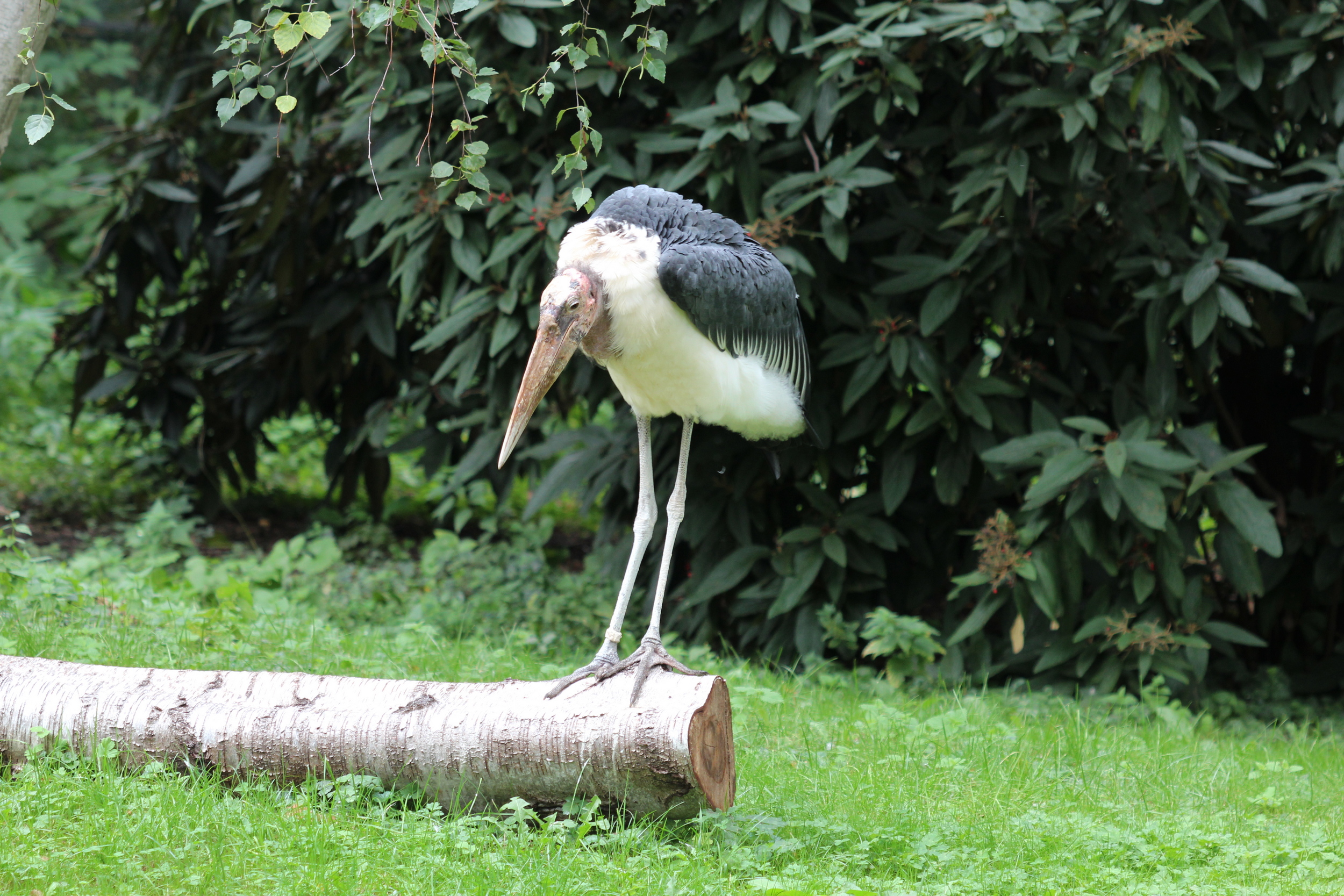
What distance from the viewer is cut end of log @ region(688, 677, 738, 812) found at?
278 centimetres

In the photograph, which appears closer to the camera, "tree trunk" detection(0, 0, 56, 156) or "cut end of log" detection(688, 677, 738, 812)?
"cut end of log" detection(688, 677, 738, 812)

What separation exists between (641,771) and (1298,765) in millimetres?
2497

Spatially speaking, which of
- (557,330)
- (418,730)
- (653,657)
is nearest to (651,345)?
(557,330)

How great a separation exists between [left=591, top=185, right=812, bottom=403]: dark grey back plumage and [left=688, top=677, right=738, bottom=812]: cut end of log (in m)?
0.95

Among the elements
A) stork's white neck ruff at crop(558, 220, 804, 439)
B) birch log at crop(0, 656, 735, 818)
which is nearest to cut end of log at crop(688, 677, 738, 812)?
birch log at crop(0, 656, 735, 818)

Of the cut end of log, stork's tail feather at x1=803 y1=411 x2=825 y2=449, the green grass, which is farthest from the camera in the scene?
stork's tail feather at x1=803 y1=411 x2=825 y2=449

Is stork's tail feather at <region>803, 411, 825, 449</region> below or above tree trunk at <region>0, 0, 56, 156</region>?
below

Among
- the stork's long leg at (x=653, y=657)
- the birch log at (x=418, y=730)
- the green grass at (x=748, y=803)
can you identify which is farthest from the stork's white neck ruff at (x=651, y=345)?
the green grass at (x=748, y=803)

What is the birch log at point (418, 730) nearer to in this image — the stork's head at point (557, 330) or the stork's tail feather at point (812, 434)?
the stork's head at point (557, 330)

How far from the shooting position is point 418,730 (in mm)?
2947

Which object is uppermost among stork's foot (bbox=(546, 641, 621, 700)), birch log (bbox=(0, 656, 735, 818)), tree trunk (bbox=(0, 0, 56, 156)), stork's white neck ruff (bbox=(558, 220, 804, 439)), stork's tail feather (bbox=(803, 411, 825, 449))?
tree trunk (bbox=(0, 0, 56, 156))

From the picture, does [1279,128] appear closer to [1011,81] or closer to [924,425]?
[1011,81]

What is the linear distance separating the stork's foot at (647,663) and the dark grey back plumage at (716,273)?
0.82 m

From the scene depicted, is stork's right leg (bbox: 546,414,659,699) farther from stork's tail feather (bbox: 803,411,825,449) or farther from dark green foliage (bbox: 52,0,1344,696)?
dark green foliage (bbox: 52,0,1344,696)
